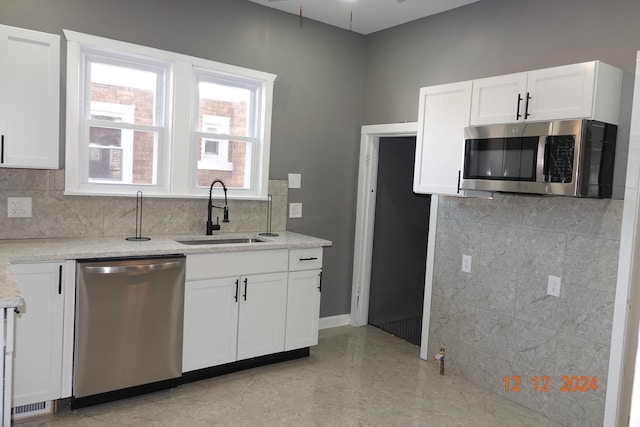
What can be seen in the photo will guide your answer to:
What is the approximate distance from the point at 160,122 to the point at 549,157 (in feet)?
8.82

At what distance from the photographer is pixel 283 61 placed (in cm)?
417

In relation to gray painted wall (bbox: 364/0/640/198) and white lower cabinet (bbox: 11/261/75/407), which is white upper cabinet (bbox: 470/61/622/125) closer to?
gray painted wall (bbox: 364/0/640/198)

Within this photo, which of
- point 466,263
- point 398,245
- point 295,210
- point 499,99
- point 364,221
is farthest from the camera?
point 398,245

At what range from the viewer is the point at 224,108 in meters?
3.98

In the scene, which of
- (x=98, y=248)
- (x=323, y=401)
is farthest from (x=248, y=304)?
(x=98, y=248)

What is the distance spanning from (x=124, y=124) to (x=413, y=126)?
2.30 metres

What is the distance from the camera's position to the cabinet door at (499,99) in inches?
115

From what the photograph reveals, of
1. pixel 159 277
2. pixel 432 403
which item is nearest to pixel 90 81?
pixel 159 277

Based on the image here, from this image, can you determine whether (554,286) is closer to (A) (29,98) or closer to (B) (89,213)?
(B) (89,213)

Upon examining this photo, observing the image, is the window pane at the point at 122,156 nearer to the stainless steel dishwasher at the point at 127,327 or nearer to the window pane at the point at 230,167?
the window pane at the point at 230,167

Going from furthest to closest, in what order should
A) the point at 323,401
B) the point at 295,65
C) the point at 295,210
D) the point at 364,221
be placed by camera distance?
the point at 364,221, the point at 295,210, the point at 295,65, the point at 323,401

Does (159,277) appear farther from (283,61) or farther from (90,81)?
(283,61)

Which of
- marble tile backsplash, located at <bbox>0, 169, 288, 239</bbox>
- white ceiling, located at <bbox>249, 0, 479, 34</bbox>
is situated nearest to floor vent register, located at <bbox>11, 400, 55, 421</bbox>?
marble tile backsplash, located at <bbox>0, 169, 288, 239</bbox>

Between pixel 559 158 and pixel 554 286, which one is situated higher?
pixel 559 158
